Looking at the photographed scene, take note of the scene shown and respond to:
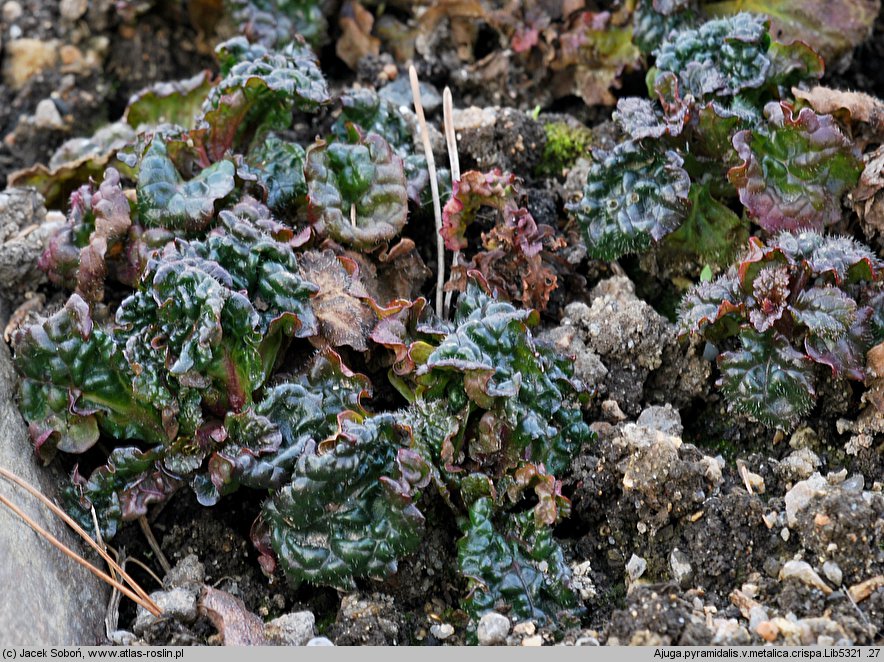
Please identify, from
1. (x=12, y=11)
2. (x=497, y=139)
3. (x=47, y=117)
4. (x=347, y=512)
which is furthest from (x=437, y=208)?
(x=12, y=11)

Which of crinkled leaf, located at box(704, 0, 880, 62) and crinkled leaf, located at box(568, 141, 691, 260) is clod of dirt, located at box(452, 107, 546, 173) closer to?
crinkled leaf, located at box(568, 141, 691, 260)

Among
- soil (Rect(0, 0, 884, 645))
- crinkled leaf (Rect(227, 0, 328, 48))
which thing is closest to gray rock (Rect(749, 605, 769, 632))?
soil (Rect(0, 0, 884, 645))

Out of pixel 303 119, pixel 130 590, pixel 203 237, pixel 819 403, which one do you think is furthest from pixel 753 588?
pixel 303 119

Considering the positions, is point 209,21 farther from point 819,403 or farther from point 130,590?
point 819,403

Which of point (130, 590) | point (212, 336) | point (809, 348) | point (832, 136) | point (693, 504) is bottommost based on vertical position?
point (130, 590)

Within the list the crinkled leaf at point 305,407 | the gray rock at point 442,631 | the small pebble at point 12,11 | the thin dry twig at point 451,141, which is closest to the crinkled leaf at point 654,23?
the thin dry twig at point 451,141
